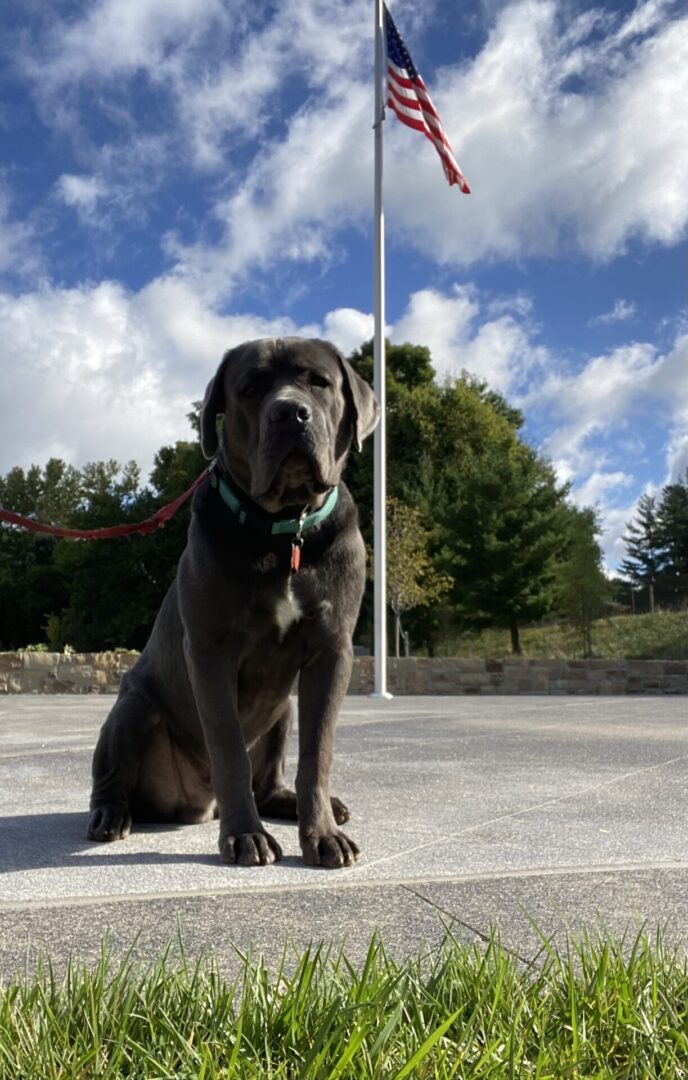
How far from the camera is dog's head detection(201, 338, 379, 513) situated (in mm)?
2883

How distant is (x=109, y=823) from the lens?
3051mm

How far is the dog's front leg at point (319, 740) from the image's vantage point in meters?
2.75

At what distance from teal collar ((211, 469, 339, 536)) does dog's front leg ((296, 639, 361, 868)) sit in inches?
14.8


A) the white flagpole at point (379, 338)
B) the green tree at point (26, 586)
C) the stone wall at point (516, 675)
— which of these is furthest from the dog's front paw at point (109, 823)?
the green tree at point (26, 586)

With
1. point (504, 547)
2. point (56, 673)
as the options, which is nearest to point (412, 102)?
point (56, 673)

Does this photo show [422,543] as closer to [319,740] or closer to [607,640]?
[607,640]

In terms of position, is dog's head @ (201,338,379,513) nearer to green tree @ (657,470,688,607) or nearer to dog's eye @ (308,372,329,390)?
dog's eye @ (308,372,329,390)

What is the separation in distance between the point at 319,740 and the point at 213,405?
3.73ft

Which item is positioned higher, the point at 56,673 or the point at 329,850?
the point at 56,673

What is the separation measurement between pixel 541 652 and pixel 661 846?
25.3 metres

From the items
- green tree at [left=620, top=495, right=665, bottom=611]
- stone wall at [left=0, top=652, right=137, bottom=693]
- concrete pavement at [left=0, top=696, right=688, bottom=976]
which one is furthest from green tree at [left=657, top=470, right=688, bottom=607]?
concrete pavement at [left=0, top=696, right=688, bottom=976]

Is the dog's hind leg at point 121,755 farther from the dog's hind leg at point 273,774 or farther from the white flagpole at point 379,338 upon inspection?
the white flagpole at point 379,338

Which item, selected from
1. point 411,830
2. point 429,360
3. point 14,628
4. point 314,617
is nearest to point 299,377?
point 314,617

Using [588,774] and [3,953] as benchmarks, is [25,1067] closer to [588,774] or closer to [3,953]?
[3,953]
